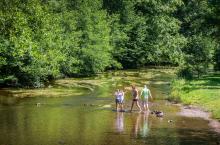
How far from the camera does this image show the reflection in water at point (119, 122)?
30800 millimetres

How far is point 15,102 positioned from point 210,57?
114ft

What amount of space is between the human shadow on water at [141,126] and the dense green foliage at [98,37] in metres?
8.07

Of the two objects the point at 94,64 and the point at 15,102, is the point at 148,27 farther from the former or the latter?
the point at 15,102

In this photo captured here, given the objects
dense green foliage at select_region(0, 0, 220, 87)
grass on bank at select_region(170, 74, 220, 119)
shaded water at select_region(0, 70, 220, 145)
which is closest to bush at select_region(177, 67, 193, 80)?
dense green foliage at select_region(0, 0, 220, 87)

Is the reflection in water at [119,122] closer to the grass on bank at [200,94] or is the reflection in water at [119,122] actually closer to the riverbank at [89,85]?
the grass on bank at [200,94]

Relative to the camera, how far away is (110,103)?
148 ft

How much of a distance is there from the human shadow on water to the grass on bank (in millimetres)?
5599

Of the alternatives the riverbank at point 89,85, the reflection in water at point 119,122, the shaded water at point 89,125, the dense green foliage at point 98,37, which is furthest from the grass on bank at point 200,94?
the reflection in water at point 119,122

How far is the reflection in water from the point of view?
1213 inches

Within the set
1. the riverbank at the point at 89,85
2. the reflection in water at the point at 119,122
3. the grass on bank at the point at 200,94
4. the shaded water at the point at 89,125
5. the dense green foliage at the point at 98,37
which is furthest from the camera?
the riverbank at the point at 89,85

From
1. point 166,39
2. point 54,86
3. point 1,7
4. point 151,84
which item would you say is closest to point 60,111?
point 1,7

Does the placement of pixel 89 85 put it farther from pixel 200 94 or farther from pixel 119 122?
pixel 119 122

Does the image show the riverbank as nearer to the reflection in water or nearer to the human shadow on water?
the reflection in water

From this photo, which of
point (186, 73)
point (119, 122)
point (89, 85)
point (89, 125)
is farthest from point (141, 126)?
point (186, 73)
